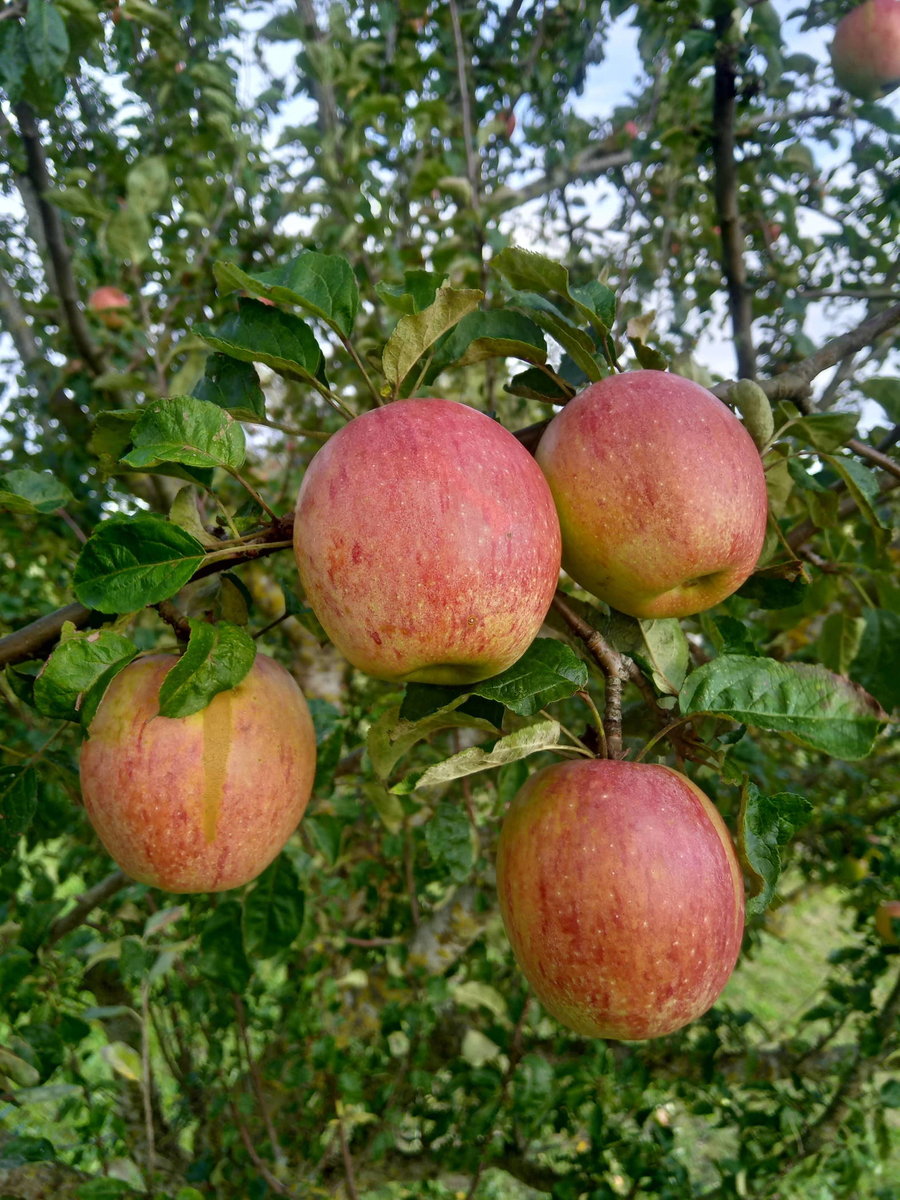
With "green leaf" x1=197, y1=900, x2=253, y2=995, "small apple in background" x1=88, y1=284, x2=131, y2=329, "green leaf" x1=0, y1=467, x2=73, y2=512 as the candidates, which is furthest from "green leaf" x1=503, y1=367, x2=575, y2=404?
"small apple in background" x1=88, y1=284, x2=131, y2=329

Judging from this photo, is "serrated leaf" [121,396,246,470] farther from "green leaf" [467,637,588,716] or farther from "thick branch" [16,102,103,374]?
"thick branch" [16,102,103,374]

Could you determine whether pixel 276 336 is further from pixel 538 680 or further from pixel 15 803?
pixel 15 803

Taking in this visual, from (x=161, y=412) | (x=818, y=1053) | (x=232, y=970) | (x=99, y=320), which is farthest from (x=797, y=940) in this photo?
(x=161, y=412)

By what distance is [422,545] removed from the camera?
0.73 metres

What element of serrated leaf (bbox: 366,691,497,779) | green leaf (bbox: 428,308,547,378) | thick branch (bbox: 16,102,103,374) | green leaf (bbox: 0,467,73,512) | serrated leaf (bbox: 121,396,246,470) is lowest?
serrated leaf (bbox: 366,691,497,779)

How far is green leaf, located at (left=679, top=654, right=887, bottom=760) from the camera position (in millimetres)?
785

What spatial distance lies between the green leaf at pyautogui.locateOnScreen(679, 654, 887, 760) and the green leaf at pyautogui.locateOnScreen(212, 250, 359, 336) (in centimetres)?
54

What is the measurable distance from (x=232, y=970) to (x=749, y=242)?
3242 millimetres

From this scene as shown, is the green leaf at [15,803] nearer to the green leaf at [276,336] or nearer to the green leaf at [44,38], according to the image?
the green leaf at [276,336]

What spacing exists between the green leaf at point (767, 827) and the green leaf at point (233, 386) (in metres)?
0.68

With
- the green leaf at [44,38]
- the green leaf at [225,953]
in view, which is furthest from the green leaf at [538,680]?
the green leaf at [44,38]

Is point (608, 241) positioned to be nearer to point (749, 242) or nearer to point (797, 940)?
A: point (749, 242)

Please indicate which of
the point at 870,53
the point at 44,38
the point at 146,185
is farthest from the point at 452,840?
the point at 870,53

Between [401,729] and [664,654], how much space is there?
36 cm
